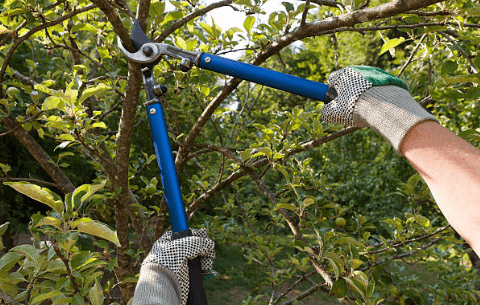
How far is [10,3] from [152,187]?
1.20 metres

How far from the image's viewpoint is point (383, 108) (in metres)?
0.87

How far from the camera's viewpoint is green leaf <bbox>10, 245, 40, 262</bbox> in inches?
42.3

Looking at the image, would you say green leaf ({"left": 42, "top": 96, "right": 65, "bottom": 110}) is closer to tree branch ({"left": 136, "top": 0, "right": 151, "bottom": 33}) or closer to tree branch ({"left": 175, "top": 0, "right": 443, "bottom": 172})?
tree branch ({"left": 136, "top": 0, "right": 151, "bottom": 33})

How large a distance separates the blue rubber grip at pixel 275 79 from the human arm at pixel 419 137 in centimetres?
6

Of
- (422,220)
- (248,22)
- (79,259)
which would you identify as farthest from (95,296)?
(422,220)

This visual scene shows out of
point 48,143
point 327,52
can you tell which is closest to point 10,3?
point 48,143

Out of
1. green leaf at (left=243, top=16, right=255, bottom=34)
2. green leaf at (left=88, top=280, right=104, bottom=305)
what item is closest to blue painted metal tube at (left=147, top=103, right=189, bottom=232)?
green leaf at (left=88, top=280, right=104, bottom=305)

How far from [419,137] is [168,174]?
0.73 m

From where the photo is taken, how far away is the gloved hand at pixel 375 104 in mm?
804

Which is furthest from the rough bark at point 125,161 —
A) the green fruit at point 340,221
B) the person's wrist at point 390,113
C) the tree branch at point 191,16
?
the green fruit at point 340,221

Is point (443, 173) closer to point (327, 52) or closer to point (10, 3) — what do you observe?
point (10, 3)

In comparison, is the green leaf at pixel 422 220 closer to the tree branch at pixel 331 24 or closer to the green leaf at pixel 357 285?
the green leaf at pixel 357 285

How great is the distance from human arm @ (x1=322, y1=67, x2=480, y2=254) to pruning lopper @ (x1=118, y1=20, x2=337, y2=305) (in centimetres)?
10

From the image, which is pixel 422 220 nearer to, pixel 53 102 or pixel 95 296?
pixel 95 296
